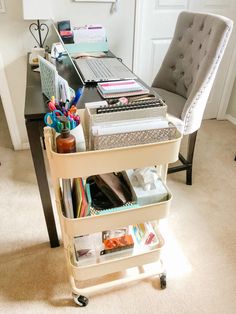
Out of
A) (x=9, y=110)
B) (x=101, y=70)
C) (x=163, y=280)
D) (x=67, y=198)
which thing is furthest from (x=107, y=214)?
(x=9, y=110)

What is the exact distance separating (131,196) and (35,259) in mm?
686

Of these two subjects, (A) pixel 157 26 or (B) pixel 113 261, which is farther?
(A) pixel 157 26

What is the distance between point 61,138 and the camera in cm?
72

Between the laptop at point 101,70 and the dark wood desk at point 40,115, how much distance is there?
0.04 meters

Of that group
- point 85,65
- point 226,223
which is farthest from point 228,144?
point 85,65

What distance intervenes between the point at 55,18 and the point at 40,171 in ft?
3.79

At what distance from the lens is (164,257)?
1308 mm

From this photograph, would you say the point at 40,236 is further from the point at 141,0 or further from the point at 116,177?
the point at 141,0

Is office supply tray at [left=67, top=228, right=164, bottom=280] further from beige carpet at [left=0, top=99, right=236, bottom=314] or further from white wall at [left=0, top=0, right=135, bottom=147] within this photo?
white wall at [left=0, top=0, right=135, bottom=147]

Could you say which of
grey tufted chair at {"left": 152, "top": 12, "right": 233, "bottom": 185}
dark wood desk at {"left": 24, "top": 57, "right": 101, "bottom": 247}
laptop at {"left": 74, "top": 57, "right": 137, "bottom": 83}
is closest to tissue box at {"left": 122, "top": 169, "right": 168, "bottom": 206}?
dark wood desk at {"left": 24, "top": 57, "right": 101, "bottom": 247}

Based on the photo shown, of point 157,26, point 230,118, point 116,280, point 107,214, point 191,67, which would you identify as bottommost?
point 230,118

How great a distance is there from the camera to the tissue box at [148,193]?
35.6 inches

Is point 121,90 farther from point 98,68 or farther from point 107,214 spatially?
point 107,214

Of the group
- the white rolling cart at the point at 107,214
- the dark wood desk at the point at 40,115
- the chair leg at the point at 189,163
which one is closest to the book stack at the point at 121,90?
the dark wood desk at the point at 40,115
